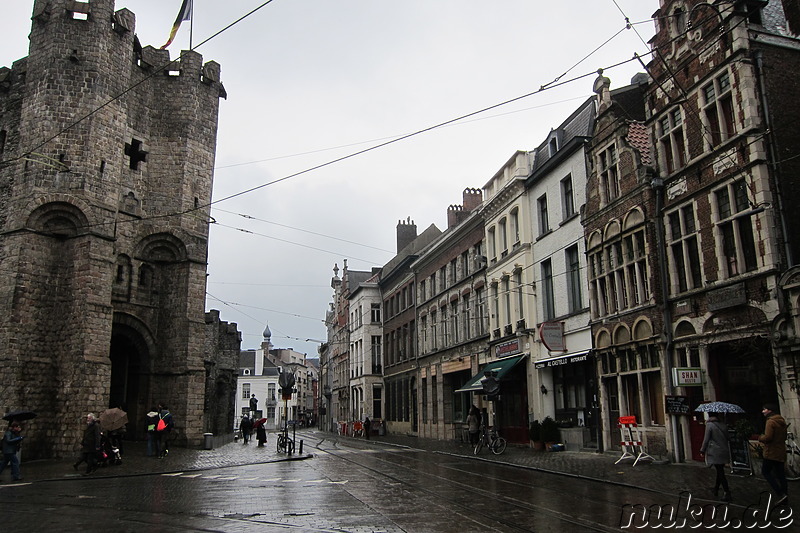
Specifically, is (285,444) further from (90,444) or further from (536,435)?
(536,435)

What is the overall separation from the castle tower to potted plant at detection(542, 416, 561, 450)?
49.6 ft

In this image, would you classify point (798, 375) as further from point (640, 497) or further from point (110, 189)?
point (110, 189)

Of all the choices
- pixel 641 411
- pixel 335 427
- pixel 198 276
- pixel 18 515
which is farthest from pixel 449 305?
pixel 335 427

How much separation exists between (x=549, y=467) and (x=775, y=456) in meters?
7.88

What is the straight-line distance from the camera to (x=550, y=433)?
23.0m

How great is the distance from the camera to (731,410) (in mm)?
12898

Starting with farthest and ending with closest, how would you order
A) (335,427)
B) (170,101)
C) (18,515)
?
(335,427)
(170,101)
(18,515)

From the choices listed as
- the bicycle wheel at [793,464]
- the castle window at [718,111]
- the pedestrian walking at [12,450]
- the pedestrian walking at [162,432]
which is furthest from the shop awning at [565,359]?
the pedestrian walking at [12,450]

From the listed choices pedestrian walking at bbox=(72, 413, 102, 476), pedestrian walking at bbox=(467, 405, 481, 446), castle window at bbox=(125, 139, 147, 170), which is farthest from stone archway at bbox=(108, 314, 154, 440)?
pedestrian walking at bbox=(467, 405, 481, 446)

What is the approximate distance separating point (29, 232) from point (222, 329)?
68.0ft

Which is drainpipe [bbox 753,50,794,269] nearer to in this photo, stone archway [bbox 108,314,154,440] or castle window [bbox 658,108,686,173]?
castle window [bbox 658,108,686,173]

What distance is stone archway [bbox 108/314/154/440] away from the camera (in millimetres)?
29094

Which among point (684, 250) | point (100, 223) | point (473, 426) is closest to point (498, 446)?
point (473, 426)

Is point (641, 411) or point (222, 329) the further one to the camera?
point (222, 329)
